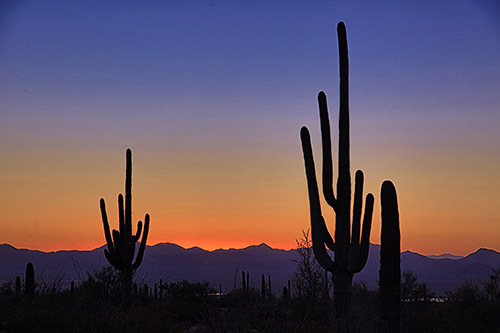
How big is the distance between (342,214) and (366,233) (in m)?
0.82

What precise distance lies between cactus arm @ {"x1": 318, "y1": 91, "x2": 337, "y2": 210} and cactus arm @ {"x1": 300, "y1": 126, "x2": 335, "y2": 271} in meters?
0.46

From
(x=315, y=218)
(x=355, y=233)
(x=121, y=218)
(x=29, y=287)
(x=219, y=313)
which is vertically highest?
(x=121, y=218)

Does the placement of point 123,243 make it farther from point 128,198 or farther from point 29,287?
point 29,287

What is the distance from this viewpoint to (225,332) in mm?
12844

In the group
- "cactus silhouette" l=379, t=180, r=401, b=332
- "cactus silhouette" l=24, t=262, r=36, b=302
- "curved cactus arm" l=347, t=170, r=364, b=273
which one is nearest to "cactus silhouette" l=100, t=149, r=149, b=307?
"cactus silhouette" l=24, t=262, r=36, b=302

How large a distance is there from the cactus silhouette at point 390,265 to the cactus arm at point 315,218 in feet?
14.7

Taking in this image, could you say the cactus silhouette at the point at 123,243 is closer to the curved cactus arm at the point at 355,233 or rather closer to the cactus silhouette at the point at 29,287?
the cactus silhouette at the point at 29,287

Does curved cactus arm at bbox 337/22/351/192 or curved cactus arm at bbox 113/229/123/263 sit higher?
curved cactus arm at bbox 337/22/351/192

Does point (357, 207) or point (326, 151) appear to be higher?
point (326, 151)

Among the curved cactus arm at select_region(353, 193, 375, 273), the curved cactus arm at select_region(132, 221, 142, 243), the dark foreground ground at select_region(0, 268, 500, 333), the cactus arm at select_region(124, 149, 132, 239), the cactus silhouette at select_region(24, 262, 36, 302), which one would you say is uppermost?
the cactus arm at select_region(124, 149, 132, 239)

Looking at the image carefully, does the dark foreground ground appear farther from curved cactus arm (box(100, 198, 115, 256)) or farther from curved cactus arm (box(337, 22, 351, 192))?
curved cactus arm (box(337, 22, 351, 192))

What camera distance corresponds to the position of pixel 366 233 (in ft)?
58.0

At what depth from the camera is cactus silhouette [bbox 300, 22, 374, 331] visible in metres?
17.5

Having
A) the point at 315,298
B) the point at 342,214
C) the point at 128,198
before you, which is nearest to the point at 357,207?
the point at 342,214
